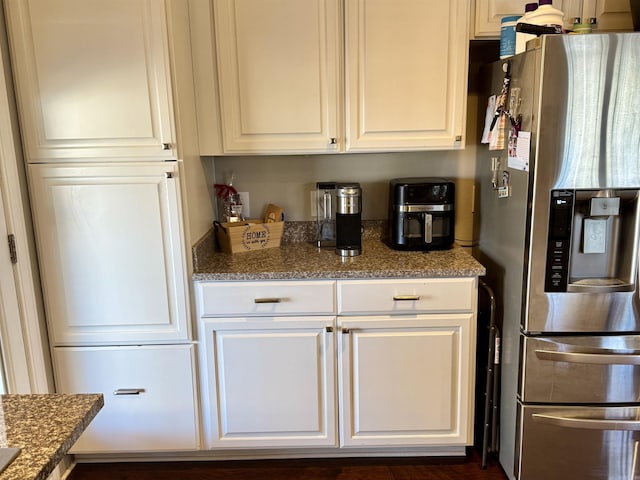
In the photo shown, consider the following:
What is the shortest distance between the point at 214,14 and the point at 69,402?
158 centimetres

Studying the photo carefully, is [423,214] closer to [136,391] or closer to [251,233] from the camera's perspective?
[251,233]

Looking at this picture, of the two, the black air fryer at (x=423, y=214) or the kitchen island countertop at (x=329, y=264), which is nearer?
the kitchen island countertop at (x=329, y=264)

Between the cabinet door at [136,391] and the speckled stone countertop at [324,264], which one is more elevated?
the speckled stone countertop at [324,264]

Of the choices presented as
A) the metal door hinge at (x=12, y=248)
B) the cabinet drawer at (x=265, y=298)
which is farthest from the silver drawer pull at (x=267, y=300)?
the metal door hinge at (x=12, y=248)

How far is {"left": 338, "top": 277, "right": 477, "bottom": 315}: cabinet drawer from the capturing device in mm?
1932

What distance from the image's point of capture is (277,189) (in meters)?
2.45

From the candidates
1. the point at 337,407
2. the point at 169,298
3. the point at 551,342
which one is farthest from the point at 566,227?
the point at 169,298

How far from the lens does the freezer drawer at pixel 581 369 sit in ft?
5.81

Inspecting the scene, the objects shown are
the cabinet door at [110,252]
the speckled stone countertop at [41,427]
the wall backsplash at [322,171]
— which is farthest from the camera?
the wall backsplash at [322,171]

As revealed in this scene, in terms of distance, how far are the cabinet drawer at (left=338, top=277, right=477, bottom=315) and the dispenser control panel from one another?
293 millimetres

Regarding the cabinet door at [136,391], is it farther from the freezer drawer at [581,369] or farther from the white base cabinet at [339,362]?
the freezer drawer at [581,369]

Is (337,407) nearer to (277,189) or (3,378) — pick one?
(277,189)

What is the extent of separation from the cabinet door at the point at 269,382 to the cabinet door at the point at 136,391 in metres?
0.09

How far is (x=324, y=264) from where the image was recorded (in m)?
2.03
